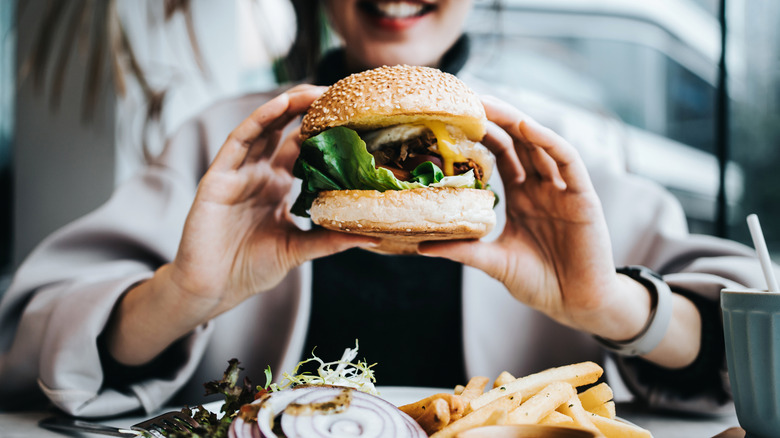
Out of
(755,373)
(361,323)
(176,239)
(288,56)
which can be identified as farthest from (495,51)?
(755,373)

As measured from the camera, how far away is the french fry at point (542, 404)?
40.4 inches

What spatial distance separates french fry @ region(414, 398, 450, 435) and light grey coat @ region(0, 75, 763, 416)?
990 millimetres

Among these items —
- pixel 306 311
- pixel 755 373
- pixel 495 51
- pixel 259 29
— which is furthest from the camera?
pixel 259 29

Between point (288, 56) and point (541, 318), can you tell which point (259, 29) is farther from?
point (541, 318)

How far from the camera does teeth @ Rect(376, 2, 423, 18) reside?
7.06 ft

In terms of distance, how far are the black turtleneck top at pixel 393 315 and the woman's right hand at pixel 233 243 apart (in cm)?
66

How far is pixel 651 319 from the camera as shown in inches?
63.1

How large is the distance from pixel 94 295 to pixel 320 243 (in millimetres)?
818

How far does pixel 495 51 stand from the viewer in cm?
318

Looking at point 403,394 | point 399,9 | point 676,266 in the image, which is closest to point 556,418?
point 403,394

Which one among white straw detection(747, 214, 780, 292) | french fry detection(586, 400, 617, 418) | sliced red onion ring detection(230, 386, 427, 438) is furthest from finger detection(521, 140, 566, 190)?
sliced red onion ring detection(230, 386, 427, 438)

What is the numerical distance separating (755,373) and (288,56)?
2.83 metres

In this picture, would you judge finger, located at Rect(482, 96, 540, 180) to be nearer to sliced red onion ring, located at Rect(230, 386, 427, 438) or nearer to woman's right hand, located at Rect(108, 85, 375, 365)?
woman's right hand, located at Rect(108, 85, 375, 365)

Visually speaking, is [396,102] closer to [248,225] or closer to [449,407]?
[248,225]
